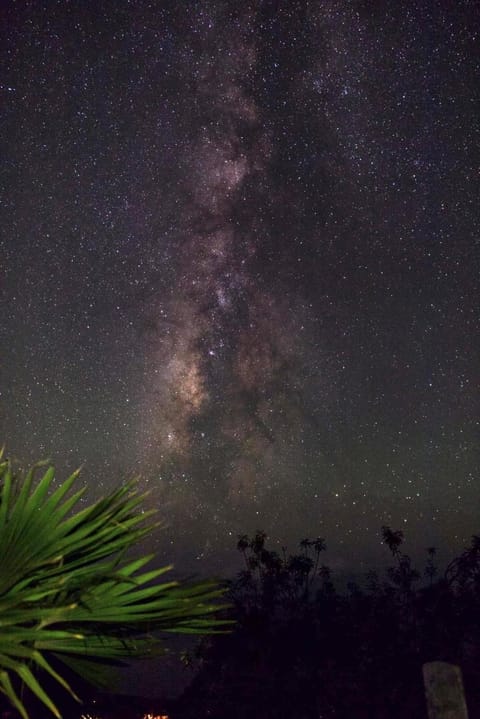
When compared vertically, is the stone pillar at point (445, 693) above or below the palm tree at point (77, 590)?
below

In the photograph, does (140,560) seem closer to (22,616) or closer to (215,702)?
(22,616)

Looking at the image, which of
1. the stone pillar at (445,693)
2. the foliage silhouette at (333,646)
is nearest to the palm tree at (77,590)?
the stone pillar at (445,693)

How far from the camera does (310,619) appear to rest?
94.4ft

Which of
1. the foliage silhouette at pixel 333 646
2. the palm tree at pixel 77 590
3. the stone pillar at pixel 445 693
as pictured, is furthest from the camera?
the foliage silhouette at pixel 333 646

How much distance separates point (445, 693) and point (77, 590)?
360 centimetres

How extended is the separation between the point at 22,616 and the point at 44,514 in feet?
1.04

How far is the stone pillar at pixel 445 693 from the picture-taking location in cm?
453

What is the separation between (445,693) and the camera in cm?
456

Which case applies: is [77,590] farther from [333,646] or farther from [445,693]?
[333,646]

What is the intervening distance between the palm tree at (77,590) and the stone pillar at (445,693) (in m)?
3.07

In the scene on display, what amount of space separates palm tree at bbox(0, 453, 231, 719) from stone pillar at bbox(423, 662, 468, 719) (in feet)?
10.1

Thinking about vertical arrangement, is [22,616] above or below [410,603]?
below

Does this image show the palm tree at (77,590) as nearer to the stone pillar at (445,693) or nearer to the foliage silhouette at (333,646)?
the stone pillar at (445,693)

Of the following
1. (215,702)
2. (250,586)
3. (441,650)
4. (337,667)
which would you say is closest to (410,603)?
(441,650)
